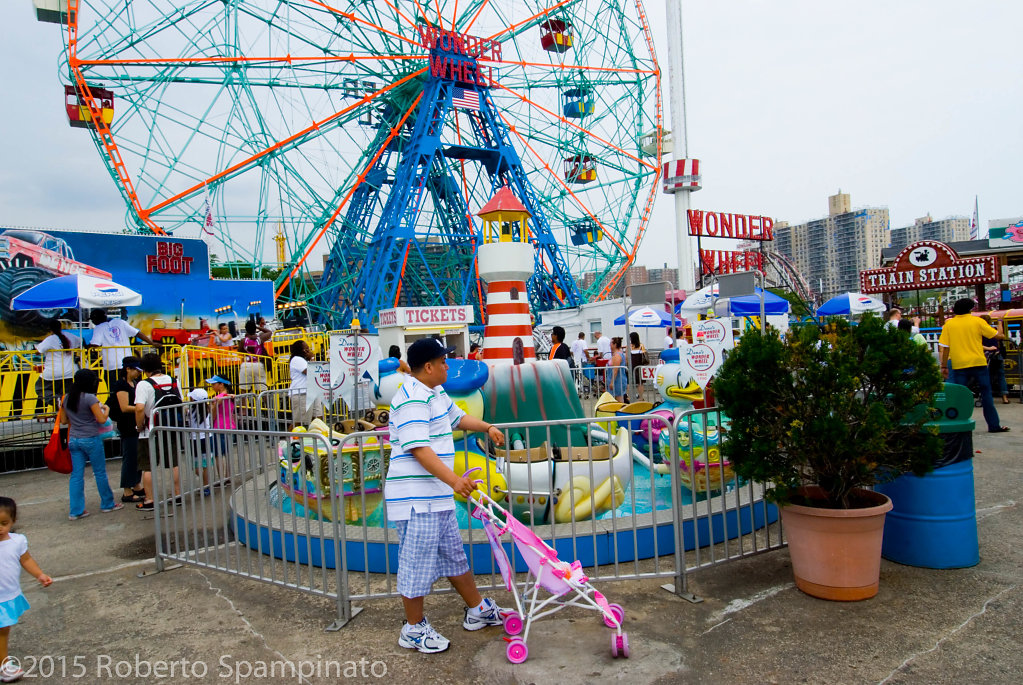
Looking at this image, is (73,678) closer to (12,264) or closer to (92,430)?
(92,430)

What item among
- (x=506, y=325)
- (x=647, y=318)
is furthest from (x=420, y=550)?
(x=647, y=318)

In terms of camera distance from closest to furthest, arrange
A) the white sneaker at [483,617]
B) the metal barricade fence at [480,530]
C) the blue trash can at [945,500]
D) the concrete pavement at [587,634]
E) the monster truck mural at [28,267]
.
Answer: the concrete pavement at [587,634] < the white sneaker at [483,617] < the metal barricade fence at [480,530] < the blue trash can at [945,500] < the monster truck mural at [28,267]

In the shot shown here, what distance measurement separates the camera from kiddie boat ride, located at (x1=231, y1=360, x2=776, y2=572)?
13.7ft

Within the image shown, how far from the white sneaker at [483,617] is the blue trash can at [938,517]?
106 inches

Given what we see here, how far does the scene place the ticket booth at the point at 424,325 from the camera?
17359 mm

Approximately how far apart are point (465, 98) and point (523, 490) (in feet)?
75.5

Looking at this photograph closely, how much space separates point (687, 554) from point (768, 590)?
78 cm

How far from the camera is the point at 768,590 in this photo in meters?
4.20

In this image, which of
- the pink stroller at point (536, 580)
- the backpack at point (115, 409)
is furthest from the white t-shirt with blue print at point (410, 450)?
the backpack at point (115, 409)

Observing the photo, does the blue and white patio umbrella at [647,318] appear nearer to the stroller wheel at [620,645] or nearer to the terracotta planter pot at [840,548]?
the terracotta planter pot at [840,548]

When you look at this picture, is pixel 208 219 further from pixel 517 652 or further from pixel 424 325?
pixel 517 652

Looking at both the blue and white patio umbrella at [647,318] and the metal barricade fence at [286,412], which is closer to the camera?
the metal barricade fence at [286,412]

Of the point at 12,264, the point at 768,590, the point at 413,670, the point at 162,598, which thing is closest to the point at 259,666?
the point at 413,670

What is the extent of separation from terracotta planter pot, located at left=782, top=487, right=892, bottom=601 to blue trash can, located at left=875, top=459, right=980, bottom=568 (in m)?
0.48
